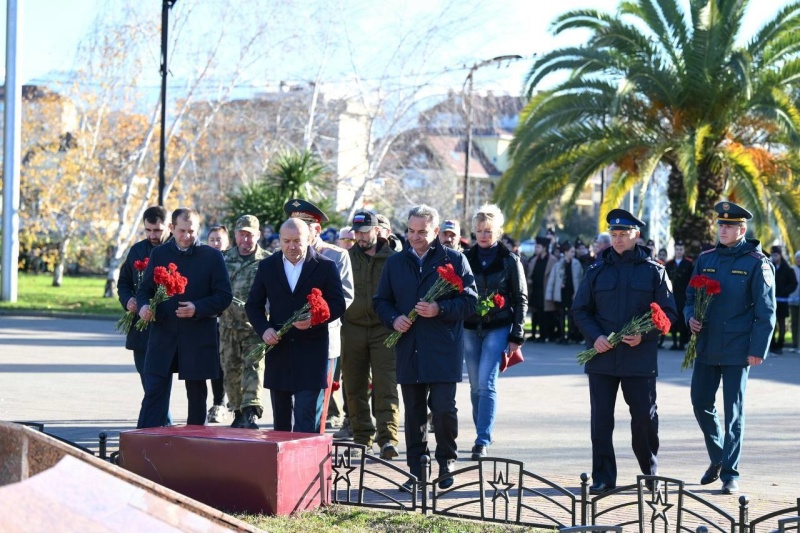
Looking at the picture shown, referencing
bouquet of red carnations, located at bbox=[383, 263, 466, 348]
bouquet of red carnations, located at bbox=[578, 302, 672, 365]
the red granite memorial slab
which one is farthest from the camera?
bouquet of red carnations, located at bbox=[383, 263, 466, 348]

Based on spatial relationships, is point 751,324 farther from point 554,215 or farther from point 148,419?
point 554,215

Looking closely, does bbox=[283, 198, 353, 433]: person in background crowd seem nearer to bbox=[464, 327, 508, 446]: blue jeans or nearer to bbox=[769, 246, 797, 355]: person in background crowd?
bbox=[464, 327, 508, 446]: blue jeans

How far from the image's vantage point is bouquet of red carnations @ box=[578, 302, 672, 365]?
8.07 m

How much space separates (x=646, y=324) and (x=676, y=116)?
47.3 feet

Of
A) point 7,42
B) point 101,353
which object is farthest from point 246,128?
point 101,353

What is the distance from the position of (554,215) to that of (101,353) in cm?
5851

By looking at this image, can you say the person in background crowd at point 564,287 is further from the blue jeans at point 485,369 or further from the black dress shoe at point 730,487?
the black dress shoe at point 730,487

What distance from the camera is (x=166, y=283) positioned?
29.2 ft

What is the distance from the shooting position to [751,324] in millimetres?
8641

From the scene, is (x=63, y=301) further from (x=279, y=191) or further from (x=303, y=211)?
(x=303, y=211)

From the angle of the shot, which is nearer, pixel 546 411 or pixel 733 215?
pixel 733 215

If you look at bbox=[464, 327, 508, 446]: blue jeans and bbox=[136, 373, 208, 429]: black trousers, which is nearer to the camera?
bbox=[136, 373, 208, 429]: black trousers

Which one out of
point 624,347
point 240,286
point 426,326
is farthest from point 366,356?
point 624,347

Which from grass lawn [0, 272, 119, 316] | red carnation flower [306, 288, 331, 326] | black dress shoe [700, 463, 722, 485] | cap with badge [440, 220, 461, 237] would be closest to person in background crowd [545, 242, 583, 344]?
grass lawn [0, 272, 119, 316]
